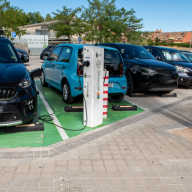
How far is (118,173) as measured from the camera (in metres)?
Result: 3.47

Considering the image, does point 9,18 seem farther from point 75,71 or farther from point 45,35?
point 75,71

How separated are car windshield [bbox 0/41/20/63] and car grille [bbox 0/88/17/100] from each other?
1.24 meters

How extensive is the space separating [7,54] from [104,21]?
114 feet

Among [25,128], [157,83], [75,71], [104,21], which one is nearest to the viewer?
[25,128]

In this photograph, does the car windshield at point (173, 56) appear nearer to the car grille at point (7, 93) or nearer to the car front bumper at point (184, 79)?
the car front bumper at point (184, 79)

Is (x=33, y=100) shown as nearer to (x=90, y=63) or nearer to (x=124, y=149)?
(x=90, y=63)

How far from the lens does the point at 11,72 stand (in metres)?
4.54

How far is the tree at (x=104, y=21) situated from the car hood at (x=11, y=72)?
113 ft

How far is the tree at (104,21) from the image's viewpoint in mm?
38406

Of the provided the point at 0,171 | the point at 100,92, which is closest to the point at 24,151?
the point at 0,171

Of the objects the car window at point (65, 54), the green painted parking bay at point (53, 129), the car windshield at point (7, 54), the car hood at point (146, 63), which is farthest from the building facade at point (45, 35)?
the car windshield at point (7, 54)

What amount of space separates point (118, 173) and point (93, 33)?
123 ft

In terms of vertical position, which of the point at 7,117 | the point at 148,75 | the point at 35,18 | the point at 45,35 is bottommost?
the point at 7,117

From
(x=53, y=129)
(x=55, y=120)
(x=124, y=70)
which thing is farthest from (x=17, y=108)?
(x=124, y=70)
